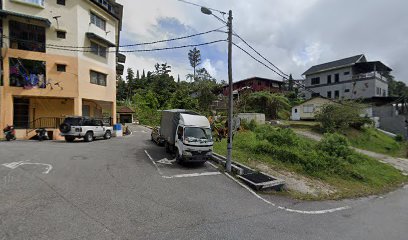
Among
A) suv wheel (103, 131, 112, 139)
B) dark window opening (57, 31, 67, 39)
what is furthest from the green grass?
dark window opening (57, 31, 67, 39)

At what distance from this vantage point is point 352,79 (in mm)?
45469

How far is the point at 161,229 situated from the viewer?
5695mm

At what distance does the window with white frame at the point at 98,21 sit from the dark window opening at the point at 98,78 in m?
5.10

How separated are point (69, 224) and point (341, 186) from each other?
1138 centimetres

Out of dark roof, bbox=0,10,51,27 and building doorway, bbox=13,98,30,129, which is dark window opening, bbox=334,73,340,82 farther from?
building doorway, bbox=13,98,30,129

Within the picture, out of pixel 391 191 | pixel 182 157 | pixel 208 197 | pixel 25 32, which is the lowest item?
pixel 391 191

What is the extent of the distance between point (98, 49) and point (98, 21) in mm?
3106

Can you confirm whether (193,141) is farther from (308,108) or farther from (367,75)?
(367,75)

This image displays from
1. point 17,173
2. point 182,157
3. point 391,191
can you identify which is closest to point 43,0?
point 17,173

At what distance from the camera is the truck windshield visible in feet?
40.2

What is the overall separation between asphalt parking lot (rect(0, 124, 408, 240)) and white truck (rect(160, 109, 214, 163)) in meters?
0.98

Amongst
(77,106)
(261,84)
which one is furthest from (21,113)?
(261,84)

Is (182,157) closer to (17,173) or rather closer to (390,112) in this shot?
(17,173)

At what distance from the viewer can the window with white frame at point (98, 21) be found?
24.4 metres
